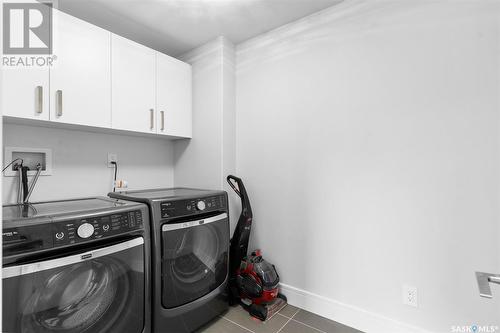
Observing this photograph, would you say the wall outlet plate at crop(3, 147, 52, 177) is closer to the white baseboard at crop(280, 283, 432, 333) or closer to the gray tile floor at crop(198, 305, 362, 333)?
the gray tile floor at crop(198, 305, 362, 333)

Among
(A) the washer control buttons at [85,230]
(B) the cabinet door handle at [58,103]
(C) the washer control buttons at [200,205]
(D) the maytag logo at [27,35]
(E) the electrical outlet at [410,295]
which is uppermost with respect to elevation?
(D) the maytag logo at [27,35]

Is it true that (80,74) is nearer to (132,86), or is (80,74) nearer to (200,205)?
(132,86)

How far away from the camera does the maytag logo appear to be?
137cm

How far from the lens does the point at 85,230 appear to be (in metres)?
1.13

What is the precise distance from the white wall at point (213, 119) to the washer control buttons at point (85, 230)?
3.71 feet

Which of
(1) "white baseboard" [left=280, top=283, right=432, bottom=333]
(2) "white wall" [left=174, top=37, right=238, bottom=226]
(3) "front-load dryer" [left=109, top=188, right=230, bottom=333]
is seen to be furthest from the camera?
Answer: (2) "white wall" [left=174, top=37, right=238, bottom=226]

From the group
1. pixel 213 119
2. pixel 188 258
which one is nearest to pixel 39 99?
pixel 213 119

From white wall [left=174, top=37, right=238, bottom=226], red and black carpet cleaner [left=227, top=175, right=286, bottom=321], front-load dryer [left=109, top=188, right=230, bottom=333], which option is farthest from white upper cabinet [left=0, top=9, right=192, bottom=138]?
red and black carpet cleaner [left=227, top=175, right=286, bottom=321]

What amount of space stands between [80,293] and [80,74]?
1.31 meters

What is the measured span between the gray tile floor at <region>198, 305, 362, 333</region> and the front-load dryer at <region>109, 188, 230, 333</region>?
8cm

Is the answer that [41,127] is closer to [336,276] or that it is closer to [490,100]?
[336,276]

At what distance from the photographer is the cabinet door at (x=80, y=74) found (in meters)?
1.50

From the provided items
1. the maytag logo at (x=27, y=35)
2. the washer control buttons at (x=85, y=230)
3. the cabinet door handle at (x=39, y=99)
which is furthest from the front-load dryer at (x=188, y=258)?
the maytag logo at (x=27, y=35)

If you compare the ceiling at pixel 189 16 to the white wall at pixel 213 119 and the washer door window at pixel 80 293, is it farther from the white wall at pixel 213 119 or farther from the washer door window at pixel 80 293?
the washer door window at pixel 80 293
